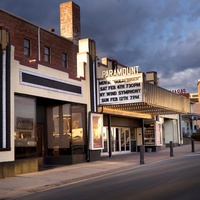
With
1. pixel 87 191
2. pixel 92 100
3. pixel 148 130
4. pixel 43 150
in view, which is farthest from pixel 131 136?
pixel 87 191

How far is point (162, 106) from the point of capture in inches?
1024

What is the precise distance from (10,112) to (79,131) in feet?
21.5

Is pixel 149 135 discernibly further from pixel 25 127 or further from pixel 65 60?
pixel 25 127

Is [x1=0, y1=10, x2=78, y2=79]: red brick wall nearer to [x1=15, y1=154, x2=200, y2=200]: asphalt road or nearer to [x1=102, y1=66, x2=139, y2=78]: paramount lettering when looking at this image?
[x1=102, y1=66, x2=139, y2=78]: paramount lettering

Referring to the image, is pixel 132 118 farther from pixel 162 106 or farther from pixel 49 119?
pixel 49 119

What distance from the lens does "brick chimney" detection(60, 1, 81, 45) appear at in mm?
28875

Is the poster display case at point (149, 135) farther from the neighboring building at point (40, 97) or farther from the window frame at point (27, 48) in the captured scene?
the window frame at point (27, 48)

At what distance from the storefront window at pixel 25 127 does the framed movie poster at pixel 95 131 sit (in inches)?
211

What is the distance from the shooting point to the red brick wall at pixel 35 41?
22438 mm

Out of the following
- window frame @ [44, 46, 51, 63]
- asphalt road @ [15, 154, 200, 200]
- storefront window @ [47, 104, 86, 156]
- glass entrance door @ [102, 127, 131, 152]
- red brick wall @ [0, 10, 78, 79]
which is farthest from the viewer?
glass entrance door @ [102, 127, 131, 152]

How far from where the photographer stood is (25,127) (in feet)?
56.0

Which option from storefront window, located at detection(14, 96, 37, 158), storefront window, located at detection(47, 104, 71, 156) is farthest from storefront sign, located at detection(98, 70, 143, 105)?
storefront window, located at detection(14, 96, 37, 158)

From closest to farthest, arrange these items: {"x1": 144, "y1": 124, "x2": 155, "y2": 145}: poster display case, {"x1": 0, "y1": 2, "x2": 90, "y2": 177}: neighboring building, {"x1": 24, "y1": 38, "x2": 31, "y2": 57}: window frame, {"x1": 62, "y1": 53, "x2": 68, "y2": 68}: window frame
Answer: {"x1": 0, "y1": 2, "x2": 90, "y2": 177}: neighboring building, {"x1": 24, "y1": 38, "x2": 31, "y2": 57}: window frame, {"x1": 62, "y1": 53, "x2": 68, "y2": 68}: window frame, {"x1": 144, "y1": 124, "x2": 155, "y2": 145}: poster display case

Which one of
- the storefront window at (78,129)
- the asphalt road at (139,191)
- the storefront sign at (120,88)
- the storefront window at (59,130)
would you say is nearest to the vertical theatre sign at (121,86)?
the storefront sign at (120,88)
